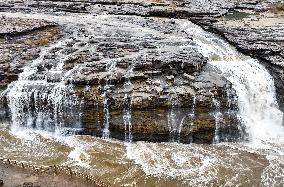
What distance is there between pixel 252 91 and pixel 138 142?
7610 mm

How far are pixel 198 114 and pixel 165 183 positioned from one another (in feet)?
16.5

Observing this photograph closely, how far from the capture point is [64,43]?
31.5 metres

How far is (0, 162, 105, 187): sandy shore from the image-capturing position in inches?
784

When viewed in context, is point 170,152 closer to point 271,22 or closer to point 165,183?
point 165,183

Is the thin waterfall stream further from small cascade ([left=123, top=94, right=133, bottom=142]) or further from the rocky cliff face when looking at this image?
the rocky cliff face

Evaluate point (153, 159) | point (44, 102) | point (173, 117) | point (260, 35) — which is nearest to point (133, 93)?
point (173, 117)

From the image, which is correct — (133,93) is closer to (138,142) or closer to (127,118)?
(127,118)

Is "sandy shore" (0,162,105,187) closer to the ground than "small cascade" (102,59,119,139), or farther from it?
closer to the ground

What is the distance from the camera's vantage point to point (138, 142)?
978 inches

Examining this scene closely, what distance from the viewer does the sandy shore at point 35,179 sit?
19.9m

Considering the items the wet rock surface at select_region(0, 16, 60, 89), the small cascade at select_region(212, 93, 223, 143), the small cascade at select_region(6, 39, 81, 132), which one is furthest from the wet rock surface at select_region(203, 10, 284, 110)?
the wet rock surface at select_region(0, 16, 60, 89)

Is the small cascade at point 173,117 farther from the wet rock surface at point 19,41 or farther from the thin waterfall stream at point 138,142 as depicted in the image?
the wet rock surface at point 19,41

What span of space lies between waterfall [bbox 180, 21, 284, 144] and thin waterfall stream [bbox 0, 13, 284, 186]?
0.19 feet

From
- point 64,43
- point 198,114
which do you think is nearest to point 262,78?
point 198,114
